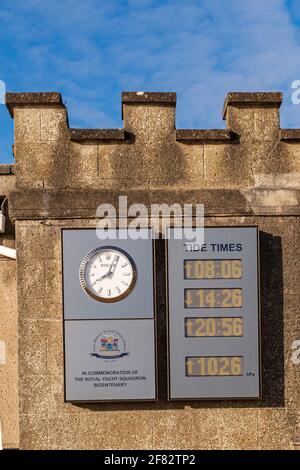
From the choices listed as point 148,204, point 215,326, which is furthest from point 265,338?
point 148,204

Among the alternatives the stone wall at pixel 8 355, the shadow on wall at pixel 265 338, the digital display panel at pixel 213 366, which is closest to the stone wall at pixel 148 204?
the shadow on wall at pixel 265 338

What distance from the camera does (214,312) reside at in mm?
5676

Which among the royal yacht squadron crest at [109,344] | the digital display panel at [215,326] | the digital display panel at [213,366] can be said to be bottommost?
the digital display panel at [213,366]

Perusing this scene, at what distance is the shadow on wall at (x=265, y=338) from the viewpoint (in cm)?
578

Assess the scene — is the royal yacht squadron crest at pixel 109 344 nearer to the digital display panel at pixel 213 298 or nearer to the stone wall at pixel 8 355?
the digital display panel at pixel 213 298

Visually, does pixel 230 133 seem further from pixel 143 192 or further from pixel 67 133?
pixel 67 133

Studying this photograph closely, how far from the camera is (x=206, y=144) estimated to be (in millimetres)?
5910

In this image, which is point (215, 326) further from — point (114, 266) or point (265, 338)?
point (114, 266)

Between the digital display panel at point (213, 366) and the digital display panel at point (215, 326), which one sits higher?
the digital display panel at point (215, 326)

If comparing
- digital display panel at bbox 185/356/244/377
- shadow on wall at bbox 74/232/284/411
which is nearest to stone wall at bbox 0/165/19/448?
shadow on wall at bbox 74/232/284/411

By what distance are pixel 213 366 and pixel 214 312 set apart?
28.3 inches

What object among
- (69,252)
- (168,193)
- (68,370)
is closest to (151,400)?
(68,370)

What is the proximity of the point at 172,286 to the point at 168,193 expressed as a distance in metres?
1.27

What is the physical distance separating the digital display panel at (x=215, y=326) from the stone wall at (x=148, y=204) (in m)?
0.42
